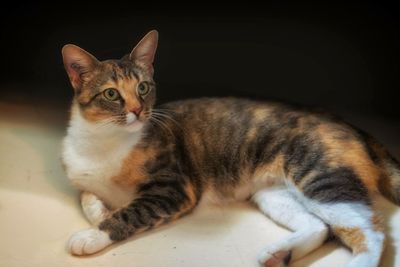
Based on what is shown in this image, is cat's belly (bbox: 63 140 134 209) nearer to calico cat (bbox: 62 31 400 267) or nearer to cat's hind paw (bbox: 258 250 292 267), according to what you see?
calico cat (bbox: 62 31 400 267)

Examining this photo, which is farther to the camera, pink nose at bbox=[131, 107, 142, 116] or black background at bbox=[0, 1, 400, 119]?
black background at bbox=[0, 1, 400, 119]

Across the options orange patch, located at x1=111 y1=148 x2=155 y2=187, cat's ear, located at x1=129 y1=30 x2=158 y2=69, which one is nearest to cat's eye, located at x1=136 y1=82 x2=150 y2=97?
cat's ear, located at x1=129 y1=30 x2=158 y2=69

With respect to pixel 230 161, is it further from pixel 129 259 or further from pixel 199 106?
pixel 129 259

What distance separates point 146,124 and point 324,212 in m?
0.75

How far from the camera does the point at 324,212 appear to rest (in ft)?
5.52

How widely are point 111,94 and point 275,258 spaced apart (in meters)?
0.82

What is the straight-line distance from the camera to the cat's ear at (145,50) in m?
1.80

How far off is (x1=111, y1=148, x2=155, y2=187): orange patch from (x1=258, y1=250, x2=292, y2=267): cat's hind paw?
0.55 meters

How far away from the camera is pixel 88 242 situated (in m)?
1.62

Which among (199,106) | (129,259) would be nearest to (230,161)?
(199,106)

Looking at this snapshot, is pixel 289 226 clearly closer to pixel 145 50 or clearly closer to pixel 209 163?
pixel 209 163

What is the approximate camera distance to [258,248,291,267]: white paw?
5.29ft

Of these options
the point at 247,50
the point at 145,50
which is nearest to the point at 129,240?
the point at 145,50

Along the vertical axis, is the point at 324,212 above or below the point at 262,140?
below
